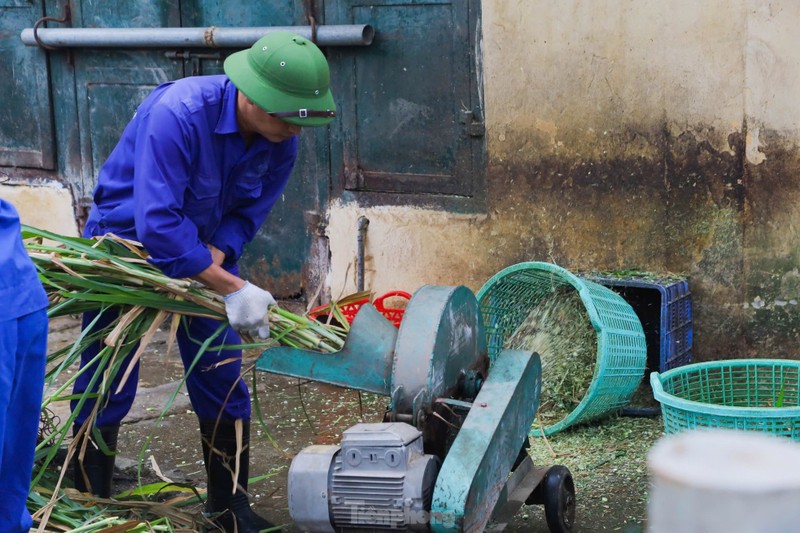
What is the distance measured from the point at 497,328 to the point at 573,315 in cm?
38

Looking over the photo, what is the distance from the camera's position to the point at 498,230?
19.4ft

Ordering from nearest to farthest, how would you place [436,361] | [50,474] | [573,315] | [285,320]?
[436,361], [285,320], [50,474], [573,315]

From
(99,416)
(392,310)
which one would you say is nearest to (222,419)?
(99,416)

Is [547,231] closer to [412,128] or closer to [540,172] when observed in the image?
[540,172]

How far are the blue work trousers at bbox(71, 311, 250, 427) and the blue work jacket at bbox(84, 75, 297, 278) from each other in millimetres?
300

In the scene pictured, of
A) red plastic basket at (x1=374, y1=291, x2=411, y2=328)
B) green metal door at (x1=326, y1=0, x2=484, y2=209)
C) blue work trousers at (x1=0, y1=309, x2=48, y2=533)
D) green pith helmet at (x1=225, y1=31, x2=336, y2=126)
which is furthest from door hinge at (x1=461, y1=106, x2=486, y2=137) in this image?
blue work trousers at (x1=0, y1=309, x2=48, y2=533)

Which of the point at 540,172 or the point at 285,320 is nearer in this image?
the point at 285,320

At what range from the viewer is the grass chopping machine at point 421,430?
10.2 feet

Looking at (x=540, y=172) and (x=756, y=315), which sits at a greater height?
(x=540, y=172)

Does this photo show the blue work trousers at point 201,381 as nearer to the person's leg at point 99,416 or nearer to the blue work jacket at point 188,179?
the person's leg at point 99,416

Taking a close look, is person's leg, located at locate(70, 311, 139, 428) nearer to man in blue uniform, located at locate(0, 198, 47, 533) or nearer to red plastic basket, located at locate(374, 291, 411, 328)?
man in blue uniform, located at locate(0, 198, 47, 533)

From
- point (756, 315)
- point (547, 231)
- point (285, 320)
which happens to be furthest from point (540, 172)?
point (285, 320)

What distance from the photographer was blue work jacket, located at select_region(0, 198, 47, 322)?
2193 millimetres

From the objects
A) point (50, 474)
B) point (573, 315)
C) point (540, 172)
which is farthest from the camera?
point (540, 172)
